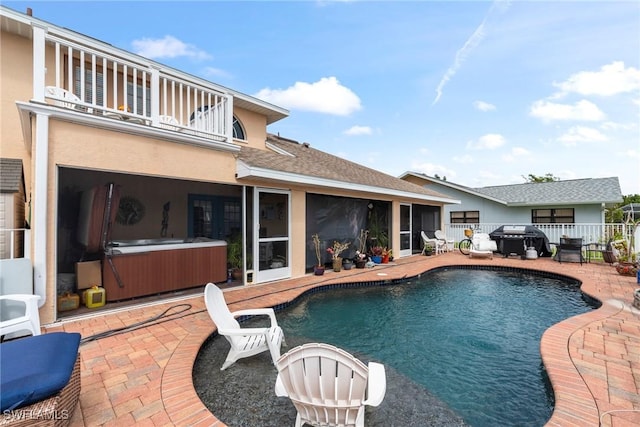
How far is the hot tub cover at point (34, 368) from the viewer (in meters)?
1.91

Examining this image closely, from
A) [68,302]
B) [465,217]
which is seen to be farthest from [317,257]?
[465,217]

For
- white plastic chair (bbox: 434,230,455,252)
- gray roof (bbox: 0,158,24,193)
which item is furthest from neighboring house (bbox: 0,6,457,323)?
white plastic chair (bbox: 434,230,455,252)

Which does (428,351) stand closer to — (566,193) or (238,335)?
(238,335)

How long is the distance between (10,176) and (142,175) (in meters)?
1.91

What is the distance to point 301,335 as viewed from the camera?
488 centimetres

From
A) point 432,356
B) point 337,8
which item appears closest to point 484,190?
point 337,8

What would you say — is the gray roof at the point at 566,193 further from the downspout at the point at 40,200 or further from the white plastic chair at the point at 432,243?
the downspout at the point at 40,200

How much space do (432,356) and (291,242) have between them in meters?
4.84

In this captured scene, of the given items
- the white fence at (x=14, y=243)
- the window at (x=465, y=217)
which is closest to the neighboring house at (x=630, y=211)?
the window at (x=465, y=217)

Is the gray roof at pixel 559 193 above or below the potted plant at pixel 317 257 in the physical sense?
above

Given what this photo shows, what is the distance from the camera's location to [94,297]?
5.57m

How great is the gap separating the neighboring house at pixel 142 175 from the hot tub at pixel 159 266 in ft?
0.07

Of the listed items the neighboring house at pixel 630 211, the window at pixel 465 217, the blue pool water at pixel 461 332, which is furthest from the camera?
the window at pixel 465 217

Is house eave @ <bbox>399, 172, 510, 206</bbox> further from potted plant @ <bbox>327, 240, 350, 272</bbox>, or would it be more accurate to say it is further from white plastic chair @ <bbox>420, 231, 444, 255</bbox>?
potted plant @ <bbox>327, 240, 350, 272</bbox>
